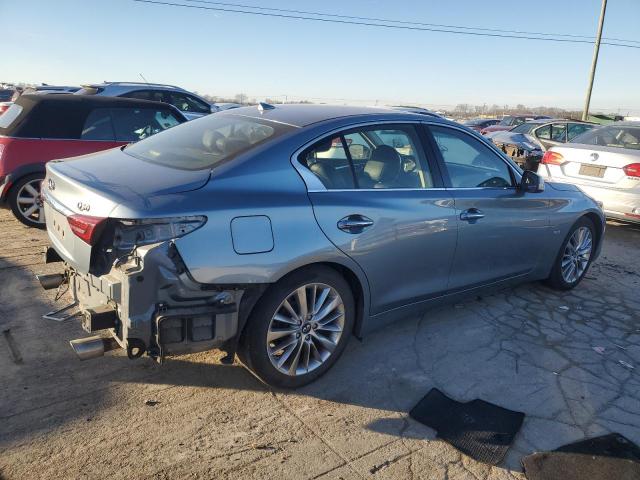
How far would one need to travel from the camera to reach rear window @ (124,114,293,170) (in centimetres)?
309

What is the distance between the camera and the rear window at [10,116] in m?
6.28

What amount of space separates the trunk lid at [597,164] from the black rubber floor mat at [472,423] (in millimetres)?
5121

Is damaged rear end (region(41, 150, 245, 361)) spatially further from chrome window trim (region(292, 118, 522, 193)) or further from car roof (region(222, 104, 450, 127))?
car roof (region(222, 104, 450, 127))

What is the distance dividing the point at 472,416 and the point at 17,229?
5.75 meters

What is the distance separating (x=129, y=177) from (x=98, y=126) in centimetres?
440

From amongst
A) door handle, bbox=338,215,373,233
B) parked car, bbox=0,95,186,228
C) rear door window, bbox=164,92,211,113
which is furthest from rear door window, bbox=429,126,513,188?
rear door window, bbox=164,92,211,113

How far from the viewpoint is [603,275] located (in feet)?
19.3

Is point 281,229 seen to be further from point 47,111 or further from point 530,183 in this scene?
point 47,111

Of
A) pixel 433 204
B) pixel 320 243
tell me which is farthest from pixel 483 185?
pixel 320 243

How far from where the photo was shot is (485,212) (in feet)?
13.1

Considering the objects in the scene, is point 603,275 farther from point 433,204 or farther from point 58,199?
point 58,199

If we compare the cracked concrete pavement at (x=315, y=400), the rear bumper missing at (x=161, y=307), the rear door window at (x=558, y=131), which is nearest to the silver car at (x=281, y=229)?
the rear bumper missing at (x=161, y=307)

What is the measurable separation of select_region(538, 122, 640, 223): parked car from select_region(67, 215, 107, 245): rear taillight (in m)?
6.67

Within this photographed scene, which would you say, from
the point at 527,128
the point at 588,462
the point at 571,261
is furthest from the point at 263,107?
the point at 527,128
